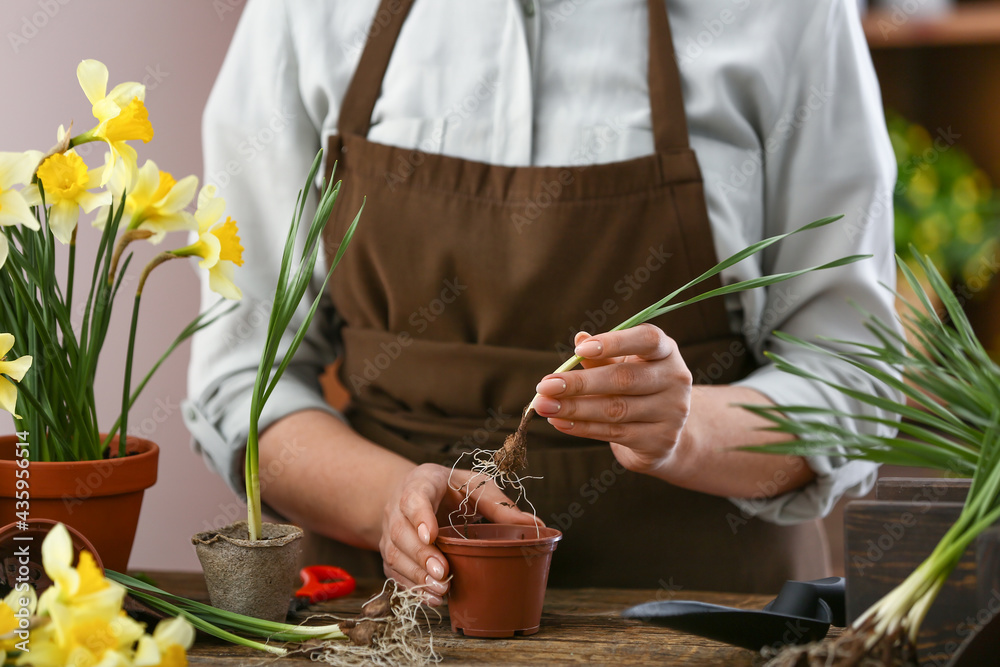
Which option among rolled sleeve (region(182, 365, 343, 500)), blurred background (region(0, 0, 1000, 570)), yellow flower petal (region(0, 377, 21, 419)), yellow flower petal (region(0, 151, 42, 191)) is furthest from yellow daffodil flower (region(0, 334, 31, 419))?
blurred background (region(0, 0, 1000, 570))

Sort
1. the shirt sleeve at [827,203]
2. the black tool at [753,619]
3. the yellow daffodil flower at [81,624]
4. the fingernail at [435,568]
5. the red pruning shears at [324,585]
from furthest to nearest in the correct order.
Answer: the shirt sleeve at [827,203], the red pruning shears at [324,585], the fingernail at [435,568], the black tool at [753,619], the yellow daffodil flower at [81,624]

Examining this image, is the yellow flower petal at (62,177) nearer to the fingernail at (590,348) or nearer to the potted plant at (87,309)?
the potted plant at (87,309)

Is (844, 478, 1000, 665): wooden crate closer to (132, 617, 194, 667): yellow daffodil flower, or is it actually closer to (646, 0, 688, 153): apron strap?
(132, 617, 194, 667): yellow daffodil flower

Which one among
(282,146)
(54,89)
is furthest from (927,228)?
(54,89)

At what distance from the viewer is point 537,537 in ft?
2.32

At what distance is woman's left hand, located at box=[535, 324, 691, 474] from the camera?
0.68 m

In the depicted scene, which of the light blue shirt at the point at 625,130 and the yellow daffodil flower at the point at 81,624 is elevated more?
the light blue shirt at the point at 625,130

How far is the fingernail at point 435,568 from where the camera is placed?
66 centimetres

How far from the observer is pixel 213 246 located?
0.68 m

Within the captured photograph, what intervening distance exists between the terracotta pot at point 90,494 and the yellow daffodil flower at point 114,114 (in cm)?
22

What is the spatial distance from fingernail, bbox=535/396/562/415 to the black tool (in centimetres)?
17

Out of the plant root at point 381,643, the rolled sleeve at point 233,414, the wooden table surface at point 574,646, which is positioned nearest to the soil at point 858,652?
the wooden table surface at point 574,646

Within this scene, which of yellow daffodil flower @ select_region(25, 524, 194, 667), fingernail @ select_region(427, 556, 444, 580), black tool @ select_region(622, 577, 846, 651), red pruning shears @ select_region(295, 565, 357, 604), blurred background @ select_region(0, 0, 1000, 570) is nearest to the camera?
yellow daffodil flower @ select_region(25, 524, 194, 667)

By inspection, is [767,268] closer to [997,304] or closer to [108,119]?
[108,119]
